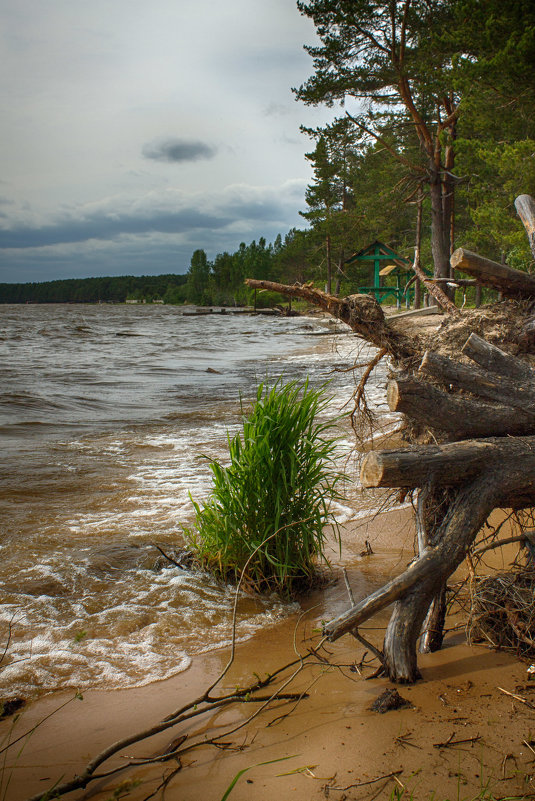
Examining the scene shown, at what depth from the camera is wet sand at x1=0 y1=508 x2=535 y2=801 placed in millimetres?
2072

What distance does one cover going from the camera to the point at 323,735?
7.73ft

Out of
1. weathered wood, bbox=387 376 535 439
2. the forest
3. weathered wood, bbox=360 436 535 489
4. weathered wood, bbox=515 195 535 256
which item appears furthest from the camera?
the forest

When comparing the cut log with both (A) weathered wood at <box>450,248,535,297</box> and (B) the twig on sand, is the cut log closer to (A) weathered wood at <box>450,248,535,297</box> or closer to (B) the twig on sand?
(B) the twig on sand

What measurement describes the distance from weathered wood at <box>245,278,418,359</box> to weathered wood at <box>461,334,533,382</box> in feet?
4.15

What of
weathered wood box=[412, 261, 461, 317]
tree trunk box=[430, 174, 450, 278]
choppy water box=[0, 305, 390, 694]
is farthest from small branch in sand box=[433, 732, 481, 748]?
tree trunk box=[430, 174, 450, 278]

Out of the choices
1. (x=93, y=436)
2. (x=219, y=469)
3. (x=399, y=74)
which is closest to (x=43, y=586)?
(x=219, y=469)

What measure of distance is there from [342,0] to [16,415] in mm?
19400

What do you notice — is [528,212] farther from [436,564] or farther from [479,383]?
[436,564]

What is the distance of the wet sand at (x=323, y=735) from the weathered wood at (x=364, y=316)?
A: 2.48 meters

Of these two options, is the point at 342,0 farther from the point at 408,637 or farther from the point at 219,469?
the point at 408,637

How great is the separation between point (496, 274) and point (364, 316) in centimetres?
113

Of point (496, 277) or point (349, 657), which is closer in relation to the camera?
point (349, 657)

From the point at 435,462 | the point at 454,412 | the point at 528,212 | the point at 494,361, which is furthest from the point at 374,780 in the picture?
the point at 528,212

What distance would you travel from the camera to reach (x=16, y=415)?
11.2m
